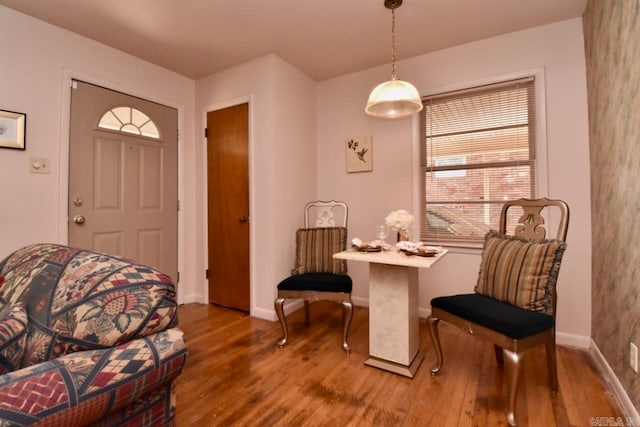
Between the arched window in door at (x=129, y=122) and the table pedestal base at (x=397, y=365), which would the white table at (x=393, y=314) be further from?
the arched window in door at (x=129, y=122)

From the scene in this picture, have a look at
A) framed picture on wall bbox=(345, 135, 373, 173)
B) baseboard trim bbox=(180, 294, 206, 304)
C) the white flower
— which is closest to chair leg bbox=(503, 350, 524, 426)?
the white flower

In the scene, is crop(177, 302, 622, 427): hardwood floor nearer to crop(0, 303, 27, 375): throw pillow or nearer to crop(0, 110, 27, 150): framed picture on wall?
crop(0, 303, 27, 375): throw pillow

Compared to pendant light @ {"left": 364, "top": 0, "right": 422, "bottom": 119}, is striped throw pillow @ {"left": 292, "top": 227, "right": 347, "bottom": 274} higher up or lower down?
lower down

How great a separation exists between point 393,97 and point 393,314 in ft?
4.56

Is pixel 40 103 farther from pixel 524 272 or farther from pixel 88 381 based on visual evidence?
pixel 524 272

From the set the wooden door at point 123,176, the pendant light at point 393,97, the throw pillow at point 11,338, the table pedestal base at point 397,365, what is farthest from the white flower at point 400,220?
the wooden door at point 123,176

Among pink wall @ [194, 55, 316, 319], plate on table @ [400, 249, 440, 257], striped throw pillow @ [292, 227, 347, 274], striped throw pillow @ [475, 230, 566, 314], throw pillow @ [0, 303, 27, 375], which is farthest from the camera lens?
pink wall @ [194, 55, 316, 319]

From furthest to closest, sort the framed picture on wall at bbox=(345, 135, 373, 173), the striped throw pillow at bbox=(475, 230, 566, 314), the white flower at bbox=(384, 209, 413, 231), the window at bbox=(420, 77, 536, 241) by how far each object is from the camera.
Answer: the framed picture on wall at bbox=(345, 135, 373, 173)
the window at bbox=(420, 77, 536, 241)
the white flower at bbox=(384, 209, 413, 231)
the striped throw pillow at bbox=(475, 230, 566, 314)

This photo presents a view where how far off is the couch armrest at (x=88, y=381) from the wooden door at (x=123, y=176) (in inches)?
88.7

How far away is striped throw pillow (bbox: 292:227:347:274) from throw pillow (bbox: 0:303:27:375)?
195 cm

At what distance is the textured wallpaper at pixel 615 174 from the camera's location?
1.52 m

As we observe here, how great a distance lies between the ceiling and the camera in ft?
7.23

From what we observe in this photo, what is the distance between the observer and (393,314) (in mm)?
1994

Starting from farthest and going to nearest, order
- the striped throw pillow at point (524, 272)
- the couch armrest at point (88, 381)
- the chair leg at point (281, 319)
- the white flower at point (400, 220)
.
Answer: the chair leg at point (281, 319)
the white flower at point (400, 220)
the striped throw pillow at point (524, 272)
the couch armrest at point (88, 381)
